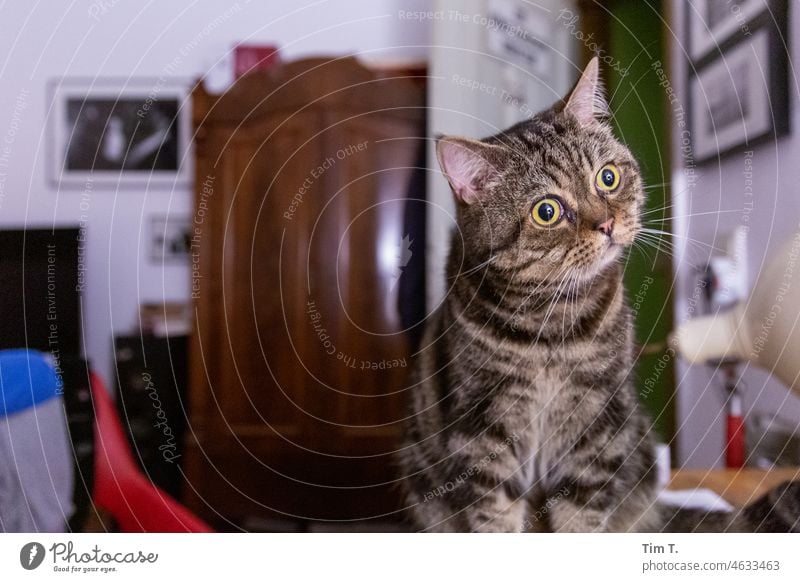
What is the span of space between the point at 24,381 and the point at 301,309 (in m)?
0.28

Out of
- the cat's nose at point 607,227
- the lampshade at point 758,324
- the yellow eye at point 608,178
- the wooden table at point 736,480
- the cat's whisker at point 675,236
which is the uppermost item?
→ the yellow eye at point 608,178

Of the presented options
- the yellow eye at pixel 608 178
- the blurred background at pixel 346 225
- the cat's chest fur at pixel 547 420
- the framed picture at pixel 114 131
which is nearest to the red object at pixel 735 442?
the blurred background at pixel 346 225

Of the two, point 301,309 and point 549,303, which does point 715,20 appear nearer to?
point 549,303

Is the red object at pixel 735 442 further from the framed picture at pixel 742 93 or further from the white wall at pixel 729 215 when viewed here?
the framed picture at pixel 742 93

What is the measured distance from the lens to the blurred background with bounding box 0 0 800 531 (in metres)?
0.50

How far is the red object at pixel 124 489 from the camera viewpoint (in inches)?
19.7

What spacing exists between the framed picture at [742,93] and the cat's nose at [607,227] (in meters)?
0.10

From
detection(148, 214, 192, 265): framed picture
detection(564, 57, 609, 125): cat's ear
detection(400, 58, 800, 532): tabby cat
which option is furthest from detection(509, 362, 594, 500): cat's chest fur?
detection(148, 214, 192, 265): framed picture

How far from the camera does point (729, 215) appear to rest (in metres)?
0.51

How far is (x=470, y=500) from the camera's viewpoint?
52 cm

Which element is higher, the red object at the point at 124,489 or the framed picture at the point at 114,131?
the framed picture at the point at 114,131

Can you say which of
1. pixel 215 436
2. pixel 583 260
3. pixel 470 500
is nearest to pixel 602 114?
pixel 583 260
